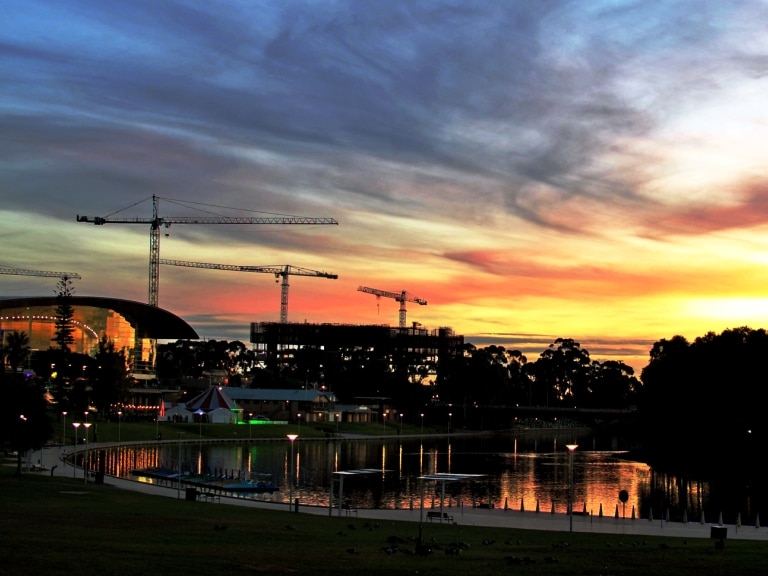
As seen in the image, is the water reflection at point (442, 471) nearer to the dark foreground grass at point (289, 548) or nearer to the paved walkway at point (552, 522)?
the paved walkway at point (552, 522)

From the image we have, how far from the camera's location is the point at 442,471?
122375 millimetres

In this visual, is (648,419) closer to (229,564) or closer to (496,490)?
(496,490)

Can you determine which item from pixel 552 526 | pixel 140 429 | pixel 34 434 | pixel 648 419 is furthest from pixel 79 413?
pixel 552 526

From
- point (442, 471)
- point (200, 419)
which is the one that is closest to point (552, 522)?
point (442, 471)

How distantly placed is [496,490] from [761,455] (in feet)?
227

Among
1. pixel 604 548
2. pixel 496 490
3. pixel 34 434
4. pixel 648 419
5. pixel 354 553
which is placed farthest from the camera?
pixel 648 419

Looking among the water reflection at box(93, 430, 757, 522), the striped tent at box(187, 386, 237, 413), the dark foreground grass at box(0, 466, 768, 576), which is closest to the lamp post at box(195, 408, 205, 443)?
the striped tent at box(187, 386, 237, 413)

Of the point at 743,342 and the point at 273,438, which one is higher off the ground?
the point at 743,342

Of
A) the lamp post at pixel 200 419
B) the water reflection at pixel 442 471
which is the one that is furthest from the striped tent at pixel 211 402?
the water reflection at pixel 442 471

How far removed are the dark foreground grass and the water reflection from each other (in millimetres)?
19149

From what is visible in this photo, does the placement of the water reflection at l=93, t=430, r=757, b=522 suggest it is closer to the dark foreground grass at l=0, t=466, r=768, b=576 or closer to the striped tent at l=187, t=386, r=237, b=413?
the dark foreground grass at l=0, t=466, r=768, b=576

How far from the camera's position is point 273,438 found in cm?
17512

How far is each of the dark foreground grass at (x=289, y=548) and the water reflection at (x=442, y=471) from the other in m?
19.1

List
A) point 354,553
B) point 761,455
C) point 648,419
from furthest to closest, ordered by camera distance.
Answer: point 648,419 → point 761,455 → point 354,553
